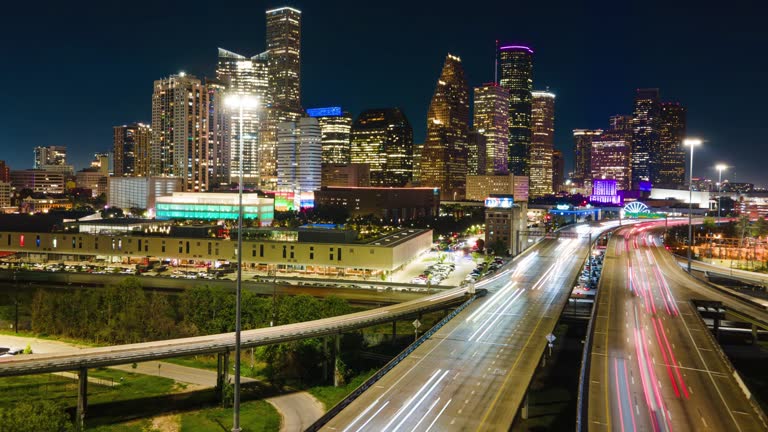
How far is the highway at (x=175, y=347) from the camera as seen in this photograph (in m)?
32.1

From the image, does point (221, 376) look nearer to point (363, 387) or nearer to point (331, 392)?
point (331, 392)

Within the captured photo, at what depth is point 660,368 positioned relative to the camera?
31156 millimetres

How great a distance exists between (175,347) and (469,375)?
1950 cm

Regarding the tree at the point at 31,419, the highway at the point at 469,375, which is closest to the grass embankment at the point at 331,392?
the highway at the point at 469,375

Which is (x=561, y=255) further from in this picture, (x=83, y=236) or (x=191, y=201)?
(x=191, y=201)

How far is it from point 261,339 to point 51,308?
31260 mm

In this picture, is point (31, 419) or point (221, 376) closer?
point (31, 419)

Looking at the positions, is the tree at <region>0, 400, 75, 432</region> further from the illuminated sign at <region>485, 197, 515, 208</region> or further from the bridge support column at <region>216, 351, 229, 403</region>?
the illuminated sign at <region>485, 197, 515, 208</region>

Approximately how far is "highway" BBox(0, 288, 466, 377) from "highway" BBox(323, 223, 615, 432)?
7501 millimetres

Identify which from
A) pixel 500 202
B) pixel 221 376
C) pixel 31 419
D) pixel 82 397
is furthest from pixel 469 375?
pixel 500 202

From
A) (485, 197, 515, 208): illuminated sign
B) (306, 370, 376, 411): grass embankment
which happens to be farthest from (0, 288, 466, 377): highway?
(485, 197, 515, 208): illuminated sign

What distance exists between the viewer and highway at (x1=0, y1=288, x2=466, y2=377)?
105ft

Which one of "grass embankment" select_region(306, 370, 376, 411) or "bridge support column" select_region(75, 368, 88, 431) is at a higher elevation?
"bridge support column" select_region(75, 368, 88, 431)

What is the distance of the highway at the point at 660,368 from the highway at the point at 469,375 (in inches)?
156
